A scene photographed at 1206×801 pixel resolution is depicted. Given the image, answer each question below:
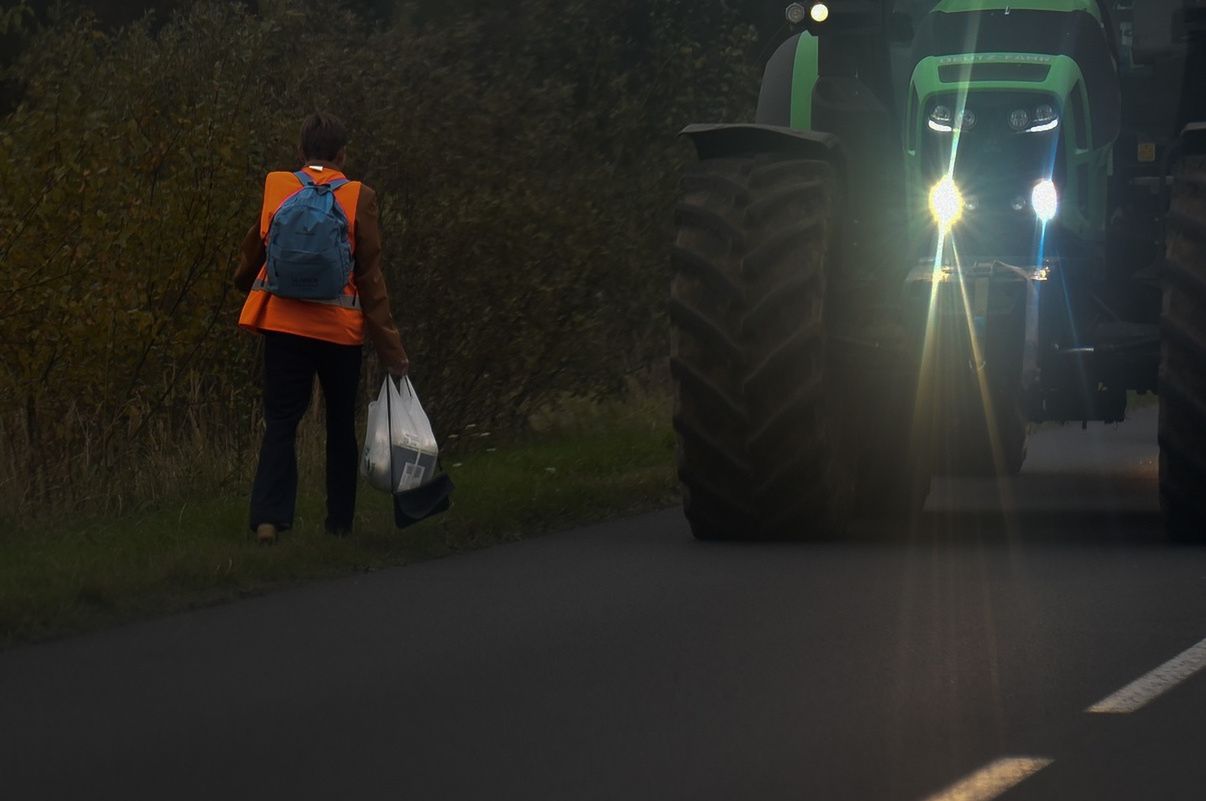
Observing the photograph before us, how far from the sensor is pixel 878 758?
686cm

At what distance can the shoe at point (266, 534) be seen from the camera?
36.2 ft

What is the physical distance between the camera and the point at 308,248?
429 inches

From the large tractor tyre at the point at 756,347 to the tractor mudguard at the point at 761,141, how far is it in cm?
10

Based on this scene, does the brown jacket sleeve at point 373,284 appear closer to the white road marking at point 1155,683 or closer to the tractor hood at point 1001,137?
the tractor hood at point 1001,137

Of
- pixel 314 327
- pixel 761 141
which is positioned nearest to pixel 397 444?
pixel 314 327

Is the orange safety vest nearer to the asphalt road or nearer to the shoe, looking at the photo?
the shoe

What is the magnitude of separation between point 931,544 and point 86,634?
426 cm

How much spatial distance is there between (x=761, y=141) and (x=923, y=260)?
1093mm

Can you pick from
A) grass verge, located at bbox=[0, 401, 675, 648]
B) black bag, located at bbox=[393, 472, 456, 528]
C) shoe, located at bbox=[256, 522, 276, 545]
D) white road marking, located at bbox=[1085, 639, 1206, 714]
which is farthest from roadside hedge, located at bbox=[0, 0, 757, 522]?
white road marking, located at bbox=[1085, 639, 1206, 714]

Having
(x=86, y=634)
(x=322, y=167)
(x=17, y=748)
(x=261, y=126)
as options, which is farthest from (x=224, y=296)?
(x=17, y=748)

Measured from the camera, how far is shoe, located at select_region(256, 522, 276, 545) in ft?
36.2

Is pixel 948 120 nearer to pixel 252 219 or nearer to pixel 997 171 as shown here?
pixel 997 171

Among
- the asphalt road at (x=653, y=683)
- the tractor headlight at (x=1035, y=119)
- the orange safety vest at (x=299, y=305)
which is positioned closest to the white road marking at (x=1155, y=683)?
the asphalt road at (x=653, y=683)

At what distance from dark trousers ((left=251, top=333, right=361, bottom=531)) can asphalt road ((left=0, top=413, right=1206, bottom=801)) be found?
71 centimetres
